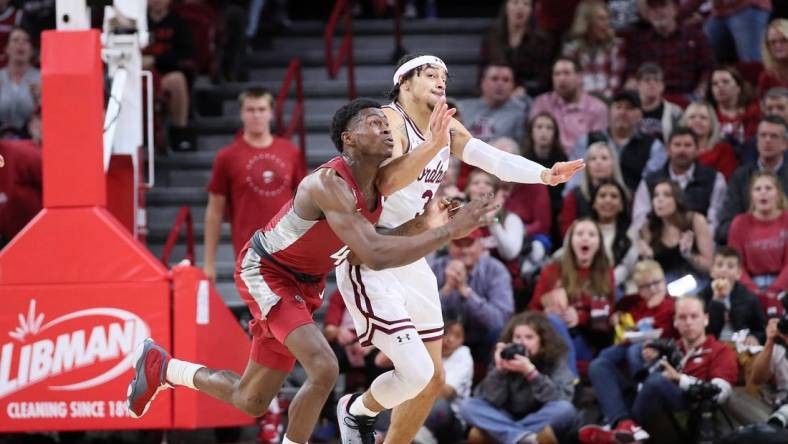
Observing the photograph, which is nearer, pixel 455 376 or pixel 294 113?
pixel 455 376

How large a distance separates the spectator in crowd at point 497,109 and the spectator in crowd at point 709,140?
1457 millimetres

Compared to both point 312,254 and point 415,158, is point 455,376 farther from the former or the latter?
point 415,158

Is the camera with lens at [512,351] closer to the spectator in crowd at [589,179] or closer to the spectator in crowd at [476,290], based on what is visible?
the spectator in crowd at [476,290]

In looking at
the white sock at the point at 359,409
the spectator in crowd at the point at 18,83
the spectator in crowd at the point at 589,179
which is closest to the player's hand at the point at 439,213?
the white sock at the point at 359,409

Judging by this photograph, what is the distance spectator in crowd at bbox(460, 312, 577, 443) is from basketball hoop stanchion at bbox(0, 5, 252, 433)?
1953 millimetres

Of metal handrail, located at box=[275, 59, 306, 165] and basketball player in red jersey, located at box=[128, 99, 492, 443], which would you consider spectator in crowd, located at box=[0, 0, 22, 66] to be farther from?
basketball player in red jersey, located at box=[128, 99, 492, 443]

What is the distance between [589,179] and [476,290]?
142 cm

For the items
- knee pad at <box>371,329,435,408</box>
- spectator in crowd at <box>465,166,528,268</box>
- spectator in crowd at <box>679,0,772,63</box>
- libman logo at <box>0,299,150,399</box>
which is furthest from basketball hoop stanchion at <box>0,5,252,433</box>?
spectator in crowd at <box>679,0,772,63</box>

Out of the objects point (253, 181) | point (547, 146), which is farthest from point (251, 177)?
point (547, 146)

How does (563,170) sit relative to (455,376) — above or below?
above

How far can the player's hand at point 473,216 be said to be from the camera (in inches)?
240

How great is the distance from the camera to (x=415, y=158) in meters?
6.70

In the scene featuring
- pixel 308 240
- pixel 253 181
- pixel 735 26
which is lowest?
pixel 253 181

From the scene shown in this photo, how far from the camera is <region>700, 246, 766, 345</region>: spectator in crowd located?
9.74m
